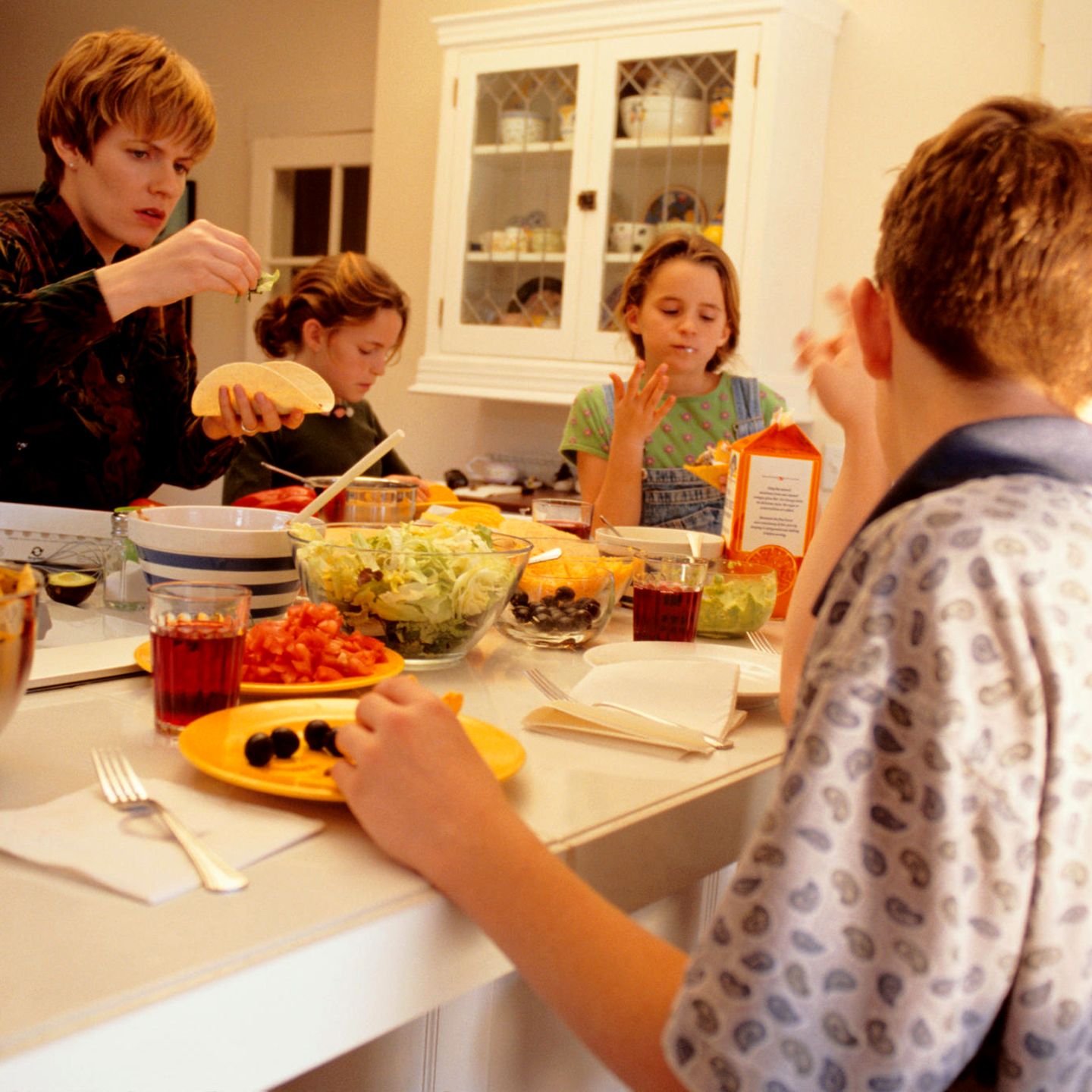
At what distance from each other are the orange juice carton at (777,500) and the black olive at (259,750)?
880 mm

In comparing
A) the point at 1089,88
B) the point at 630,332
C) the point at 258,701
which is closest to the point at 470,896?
the point at 258,701

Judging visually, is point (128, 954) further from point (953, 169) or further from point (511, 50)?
point (511, 50)

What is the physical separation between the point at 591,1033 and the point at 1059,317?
0.43m

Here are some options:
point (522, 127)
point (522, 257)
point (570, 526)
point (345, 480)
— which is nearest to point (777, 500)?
point (570, 526)

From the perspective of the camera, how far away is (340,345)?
2879 mm

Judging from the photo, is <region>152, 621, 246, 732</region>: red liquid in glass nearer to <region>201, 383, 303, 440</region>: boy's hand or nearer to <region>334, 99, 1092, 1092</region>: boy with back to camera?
<region>334, 99, 1092, 1092</region>: boy with back to camera

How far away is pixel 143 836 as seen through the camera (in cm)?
67

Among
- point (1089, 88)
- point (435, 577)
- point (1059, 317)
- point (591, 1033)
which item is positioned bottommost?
point (591, 1033)

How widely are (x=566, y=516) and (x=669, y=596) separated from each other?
42 cm

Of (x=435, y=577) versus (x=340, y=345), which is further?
(x=340, y=345)

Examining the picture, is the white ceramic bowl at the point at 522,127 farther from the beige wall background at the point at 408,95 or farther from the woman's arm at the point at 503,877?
the woman's arm at the point at 503,877

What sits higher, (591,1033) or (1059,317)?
(1059,317)

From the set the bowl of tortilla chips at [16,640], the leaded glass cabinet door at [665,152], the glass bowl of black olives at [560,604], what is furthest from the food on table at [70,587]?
the leaded glass cabinet door at [665,152]

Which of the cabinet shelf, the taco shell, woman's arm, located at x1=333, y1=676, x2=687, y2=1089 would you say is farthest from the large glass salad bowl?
the cabinet shelf
